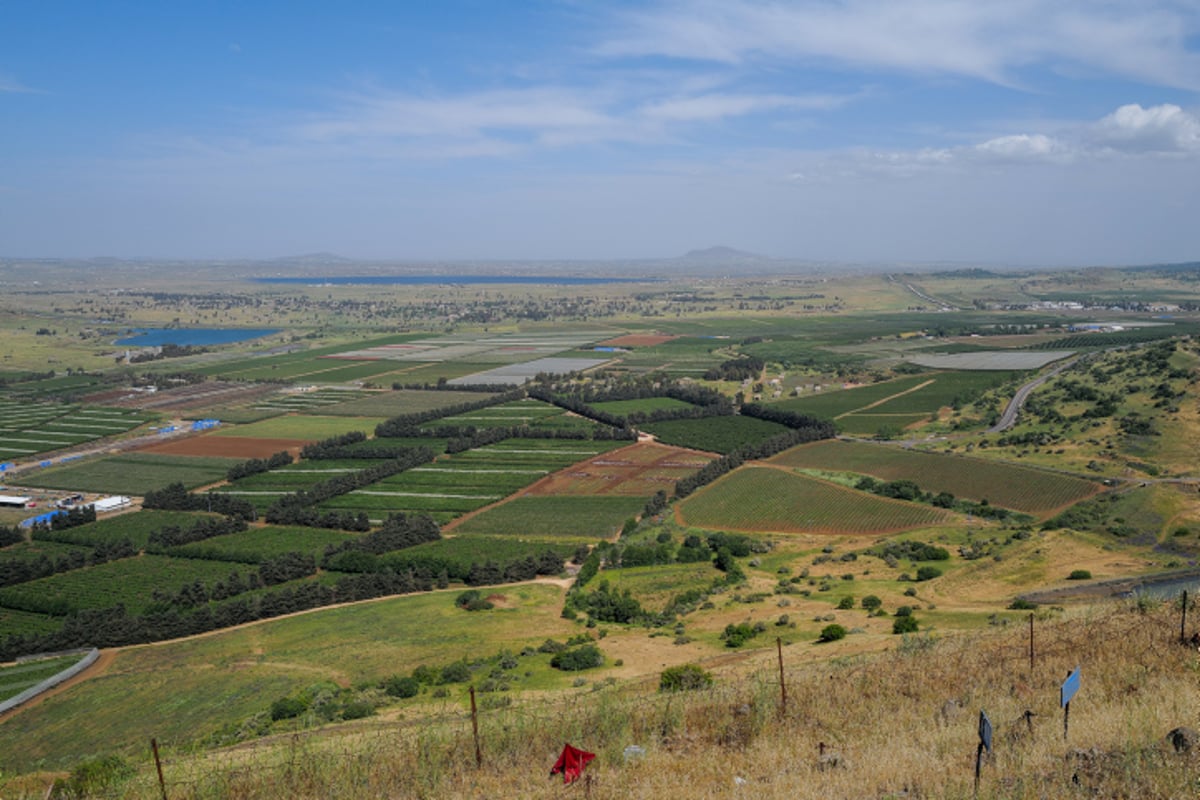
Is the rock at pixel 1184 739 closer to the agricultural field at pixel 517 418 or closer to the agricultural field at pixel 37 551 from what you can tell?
the agricultural field at pixel 37 551

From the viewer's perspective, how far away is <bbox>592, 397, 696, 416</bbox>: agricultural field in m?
109

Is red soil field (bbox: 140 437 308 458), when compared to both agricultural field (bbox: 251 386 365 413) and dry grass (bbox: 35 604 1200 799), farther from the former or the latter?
dry grass (bbox: 35 604 1200 799)

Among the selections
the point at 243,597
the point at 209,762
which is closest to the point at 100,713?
the point at 243,597

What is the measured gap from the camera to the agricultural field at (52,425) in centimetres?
9781

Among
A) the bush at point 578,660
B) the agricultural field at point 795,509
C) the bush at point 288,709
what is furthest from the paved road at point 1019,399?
the bush at point 288,709

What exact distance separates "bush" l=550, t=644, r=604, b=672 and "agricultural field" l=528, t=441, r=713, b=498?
35.2m

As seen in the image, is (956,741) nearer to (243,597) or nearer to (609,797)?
(609,797)

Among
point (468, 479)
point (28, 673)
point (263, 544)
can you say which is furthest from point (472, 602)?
point (468, 479)

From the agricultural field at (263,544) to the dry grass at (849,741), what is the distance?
132ft

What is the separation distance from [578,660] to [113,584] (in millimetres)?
38396

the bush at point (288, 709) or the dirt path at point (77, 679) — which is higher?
the bush at point (288, 709)

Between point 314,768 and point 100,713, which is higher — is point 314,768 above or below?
A: above

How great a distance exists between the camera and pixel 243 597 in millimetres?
52438

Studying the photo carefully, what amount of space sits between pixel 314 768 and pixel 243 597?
41.0m
